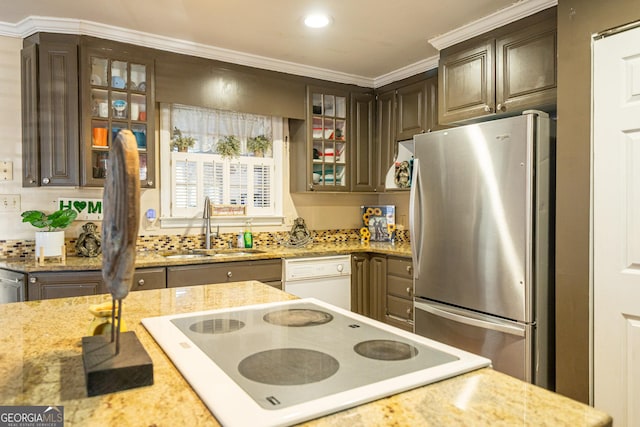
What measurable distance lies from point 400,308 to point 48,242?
253 centimetres

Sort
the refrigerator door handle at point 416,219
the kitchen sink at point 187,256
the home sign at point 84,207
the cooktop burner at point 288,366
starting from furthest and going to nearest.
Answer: the kitchen sink at point 187,256, the home sign at point 84,207, the refrigerator door handle at point 416,219, the cooktop burner at point 288,366

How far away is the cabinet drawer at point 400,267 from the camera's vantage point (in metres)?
3.32

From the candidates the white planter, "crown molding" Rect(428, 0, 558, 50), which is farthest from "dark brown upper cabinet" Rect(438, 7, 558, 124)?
the white planter

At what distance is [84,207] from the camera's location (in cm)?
314

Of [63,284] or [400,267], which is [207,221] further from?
[400,267]

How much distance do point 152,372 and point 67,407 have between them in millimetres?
150

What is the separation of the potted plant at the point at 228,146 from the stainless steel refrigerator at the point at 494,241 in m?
1.73

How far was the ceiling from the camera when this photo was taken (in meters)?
2.62

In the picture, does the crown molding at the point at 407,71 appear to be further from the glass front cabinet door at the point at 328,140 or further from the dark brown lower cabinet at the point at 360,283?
the dark brown lower cabinet at the point at 360,283

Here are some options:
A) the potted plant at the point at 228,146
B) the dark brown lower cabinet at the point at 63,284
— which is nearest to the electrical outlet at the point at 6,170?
the dark brown lower cabinet at the point at 63,284

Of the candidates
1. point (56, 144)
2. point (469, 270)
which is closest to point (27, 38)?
point (56, 144)

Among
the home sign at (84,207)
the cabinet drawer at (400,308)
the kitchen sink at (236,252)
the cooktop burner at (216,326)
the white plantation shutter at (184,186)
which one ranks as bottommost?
the cabinet drawer at (400,308)

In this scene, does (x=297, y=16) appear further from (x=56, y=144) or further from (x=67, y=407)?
(x=67, y=407)

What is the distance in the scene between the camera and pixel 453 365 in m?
0.95
